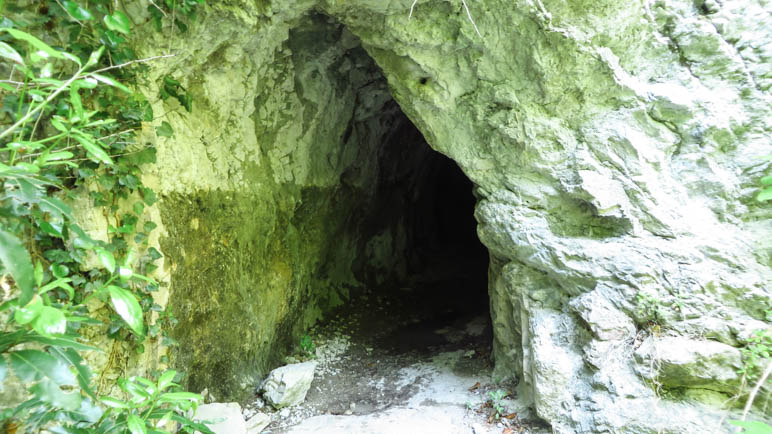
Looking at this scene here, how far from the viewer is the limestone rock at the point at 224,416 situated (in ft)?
9.11

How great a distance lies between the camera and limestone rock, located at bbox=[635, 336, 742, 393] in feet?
7.34

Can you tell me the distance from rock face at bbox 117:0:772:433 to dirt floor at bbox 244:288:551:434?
32 centimetres

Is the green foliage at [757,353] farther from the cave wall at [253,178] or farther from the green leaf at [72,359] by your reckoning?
the cave wall at [253,178]

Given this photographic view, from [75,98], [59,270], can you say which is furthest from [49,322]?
[59,270]

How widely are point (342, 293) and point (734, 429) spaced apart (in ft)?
14.0

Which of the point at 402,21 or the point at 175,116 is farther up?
the point at 402,21

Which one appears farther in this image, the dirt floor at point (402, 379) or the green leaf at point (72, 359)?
the dirt floor at point (402, 379)

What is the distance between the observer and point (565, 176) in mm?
2900

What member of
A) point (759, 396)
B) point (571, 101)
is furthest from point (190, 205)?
point (759, 396)

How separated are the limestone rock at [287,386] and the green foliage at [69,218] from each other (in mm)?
1189

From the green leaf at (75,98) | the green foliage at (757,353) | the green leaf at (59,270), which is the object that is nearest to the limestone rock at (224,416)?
the green leaf at (59,270)

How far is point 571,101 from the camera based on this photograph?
295 cm

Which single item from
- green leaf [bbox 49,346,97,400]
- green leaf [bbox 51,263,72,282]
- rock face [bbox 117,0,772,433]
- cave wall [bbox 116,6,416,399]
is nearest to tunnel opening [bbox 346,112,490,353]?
cave wall [bbox 116,6,416,399]

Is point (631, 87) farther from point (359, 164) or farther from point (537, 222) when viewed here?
point (359, 164)
